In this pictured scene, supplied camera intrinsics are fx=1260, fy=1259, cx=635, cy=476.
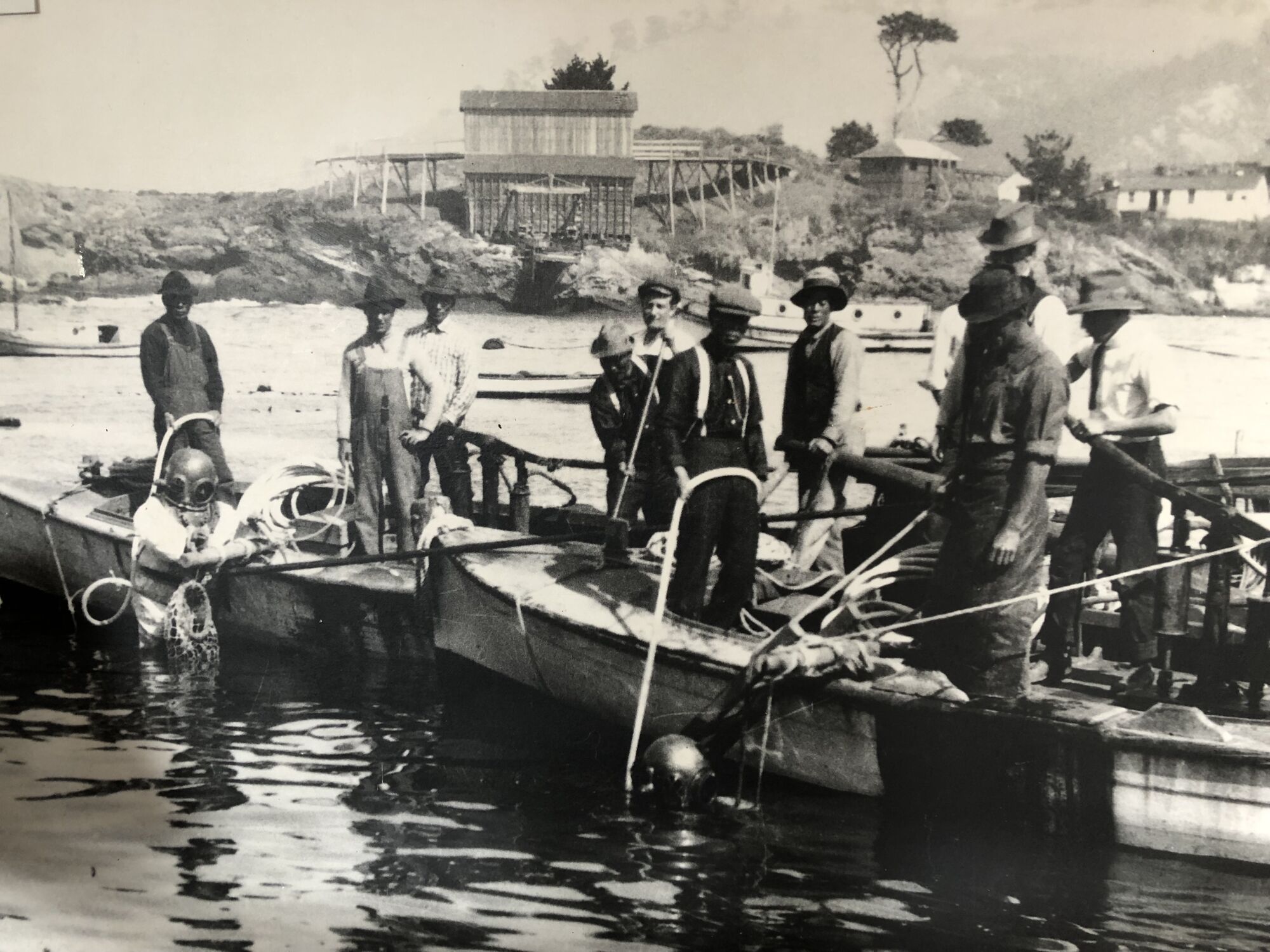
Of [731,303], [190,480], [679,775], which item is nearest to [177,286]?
[190,480]

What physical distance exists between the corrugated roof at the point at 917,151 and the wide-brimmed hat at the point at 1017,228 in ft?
0.88

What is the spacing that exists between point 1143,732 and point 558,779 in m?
1.85

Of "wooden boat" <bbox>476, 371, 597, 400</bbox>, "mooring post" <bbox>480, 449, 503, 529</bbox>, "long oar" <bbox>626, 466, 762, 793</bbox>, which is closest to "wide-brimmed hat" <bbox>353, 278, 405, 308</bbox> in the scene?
"wooden boat" <bbox>476, 371, 597, 400</bbox>

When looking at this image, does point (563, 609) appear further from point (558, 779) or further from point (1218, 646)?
point (1218, 646)

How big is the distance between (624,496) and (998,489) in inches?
52.2

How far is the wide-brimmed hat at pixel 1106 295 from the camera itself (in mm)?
3998

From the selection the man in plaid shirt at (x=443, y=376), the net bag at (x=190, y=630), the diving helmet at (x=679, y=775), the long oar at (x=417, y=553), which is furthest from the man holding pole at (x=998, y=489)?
the net bag at (x=190, y=630)

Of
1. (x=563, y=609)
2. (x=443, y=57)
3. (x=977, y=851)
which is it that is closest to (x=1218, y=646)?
(x=977, y=851)

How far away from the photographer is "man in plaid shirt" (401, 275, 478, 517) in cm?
496

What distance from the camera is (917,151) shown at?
4203 mm

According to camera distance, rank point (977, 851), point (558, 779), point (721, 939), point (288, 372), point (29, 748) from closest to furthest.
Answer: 1. point (721, 939)
2. point (977, 851)
3. point (558, 779)
4. point (29, 748)
5. point (288, 372)

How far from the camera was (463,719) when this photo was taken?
4711 millimetres

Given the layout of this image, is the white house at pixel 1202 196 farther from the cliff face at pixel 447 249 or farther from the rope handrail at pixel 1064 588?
the rope handrail at pixel 1064 588

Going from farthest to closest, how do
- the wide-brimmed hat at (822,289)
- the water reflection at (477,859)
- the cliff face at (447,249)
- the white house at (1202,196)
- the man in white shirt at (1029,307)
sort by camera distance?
the wide-brimmed hat at (822,289) < the cliff face at (447,249) < the white house at (1202,196) < the man in white shirt at (1029,307) < the water reflection at (477,859)
